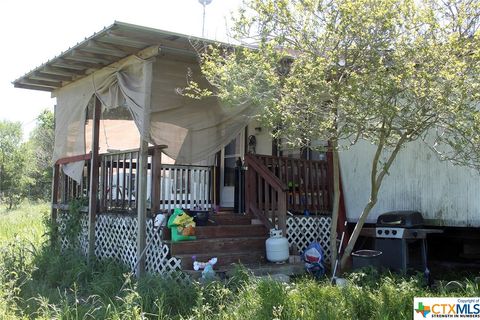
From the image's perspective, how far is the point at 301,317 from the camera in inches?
174

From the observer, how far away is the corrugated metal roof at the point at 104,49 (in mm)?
6238

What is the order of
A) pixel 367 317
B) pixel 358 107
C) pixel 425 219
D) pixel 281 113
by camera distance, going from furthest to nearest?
pixel 425 219, pixel 281 113, pixel 358 107, pixel 367 317

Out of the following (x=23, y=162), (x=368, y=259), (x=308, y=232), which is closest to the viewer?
(x=368, y=259)

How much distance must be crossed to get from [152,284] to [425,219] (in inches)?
162

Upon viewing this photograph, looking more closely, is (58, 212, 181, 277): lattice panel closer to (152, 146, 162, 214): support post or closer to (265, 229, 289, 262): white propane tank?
(152, 146, 162, 214): support post

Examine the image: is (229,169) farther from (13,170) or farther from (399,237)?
(13,170)

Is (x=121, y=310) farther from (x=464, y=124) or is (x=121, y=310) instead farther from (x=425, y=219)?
(x=425, y=219)

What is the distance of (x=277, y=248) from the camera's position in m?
6.95

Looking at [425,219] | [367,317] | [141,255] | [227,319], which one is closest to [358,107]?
[367,317]

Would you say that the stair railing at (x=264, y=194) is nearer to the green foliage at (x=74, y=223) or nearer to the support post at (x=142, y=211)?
the support post at (x=142, y=211)

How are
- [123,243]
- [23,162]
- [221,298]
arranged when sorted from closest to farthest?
[221,298] < [123,243] < [23,162]

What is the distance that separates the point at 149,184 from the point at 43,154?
25.5m
